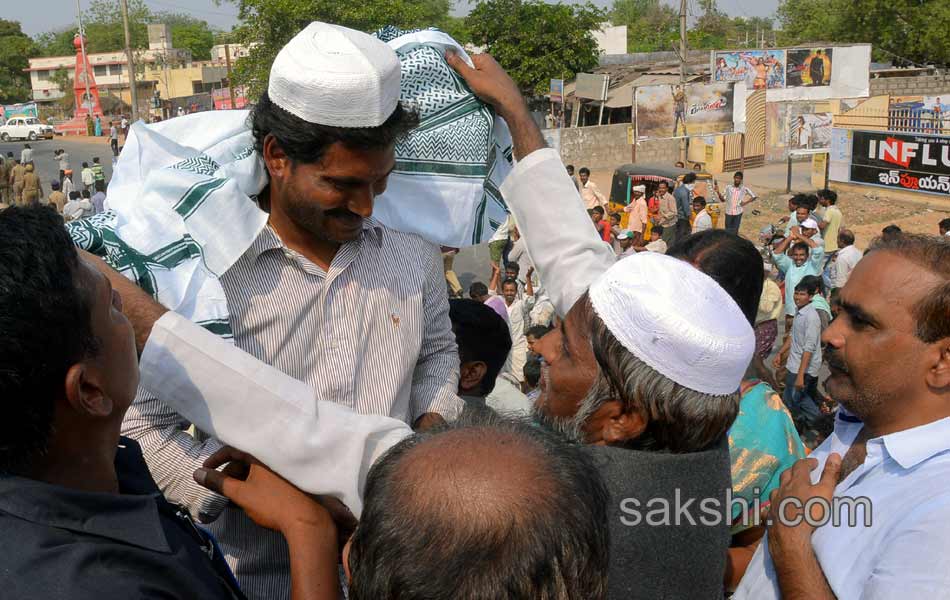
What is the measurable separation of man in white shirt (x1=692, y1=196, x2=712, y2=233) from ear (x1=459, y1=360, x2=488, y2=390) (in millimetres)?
9581

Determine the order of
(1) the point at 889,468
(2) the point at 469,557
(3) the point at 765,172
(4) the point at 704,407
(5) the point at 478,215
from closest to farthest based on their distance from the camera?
(2) the point at 469,557, (4) the point at 704,407, (1) the point at 889,468, (5) the point at 478,215, (3) the point at 765,172

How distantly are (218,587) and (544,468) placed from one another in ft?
2.01

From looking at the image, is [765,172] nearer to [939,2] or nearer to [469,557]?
[939,2]

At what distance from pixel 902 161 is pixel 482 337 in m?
18.3

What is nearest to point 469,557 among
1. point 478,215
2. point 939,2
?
point 478,215

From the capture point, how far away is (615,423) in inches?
73.8

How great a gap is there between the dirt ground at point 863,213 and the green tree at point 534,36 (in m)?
11.8

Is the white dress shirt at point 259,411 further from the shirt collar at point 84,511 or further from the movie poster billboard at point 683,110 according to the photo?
the movie poster billboard at point 683,110

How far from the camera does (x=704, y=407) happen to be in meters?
1.80

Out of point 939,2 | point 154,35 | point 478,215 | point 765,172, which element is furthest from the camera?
point 154,35

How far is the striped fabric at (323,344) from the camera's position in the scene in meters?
1.81

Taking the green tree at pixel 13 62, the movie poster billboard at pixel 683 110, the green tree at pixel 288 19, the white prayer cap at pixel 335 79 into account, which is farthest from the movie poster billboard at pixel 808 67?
the green tree at pixel 13 62

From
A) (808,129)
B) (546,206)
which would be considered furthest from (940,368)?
(808,129)

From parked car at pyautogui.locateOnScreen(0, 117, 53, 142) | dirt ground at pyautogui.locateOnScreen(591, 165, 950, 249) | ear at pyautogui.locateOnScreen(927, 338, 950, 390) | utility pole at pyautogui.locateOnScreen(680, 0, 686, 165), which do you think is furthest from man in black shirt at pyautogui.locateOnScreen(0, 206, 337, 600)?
parked car at pyautogui.locateOnScreen(0, 117, 53, 142)
